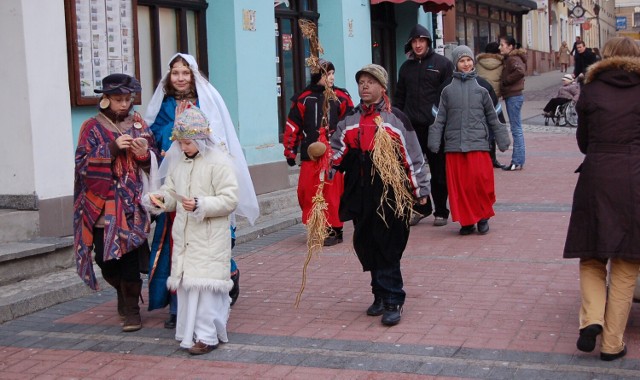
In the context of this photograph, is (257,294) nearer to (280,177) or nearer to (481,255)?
(481,255)

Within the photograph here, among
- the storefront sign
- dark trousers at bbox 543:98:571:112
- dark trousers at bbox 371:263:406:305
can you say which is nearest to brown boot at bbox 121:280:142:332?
dark trousers at bbox 371:263:406:305

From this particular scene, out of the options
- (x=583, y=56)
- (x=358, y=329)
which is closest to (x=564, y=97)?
(x=583, y=56)

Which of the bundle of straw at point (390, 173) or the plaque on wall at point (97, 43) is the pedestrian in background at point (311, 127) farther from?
the bundle of straw at point (390, 173)

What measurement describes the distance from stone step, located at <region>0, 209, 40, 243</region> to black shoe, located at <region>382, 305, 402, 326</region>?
3410 mm

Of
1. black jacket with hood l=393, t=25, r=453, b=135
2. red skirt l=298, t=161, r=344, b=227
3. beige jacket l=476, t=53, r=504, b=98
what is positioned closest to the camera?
red skirt l=298, t=161, r=344, b=227

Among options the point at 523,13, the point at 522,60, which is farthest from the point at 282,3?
the point at 523,13

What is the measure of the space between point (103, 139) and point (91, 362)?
1.46 metres

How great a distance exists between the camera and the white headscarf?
6.84m

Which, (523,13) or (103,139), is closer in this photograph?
(103,139)

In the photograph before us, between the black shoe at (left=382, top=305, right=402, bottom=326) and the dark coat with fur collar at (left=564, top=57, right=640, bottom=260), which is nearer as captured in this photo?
the dark coat with fur collar at (left=564, top=57, right=640, bottom=260)

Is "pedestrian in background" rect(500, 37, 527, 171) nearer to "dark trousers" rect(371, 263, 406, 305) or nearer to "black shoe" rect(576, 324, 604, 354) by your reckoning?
"dark trousers" rect(371, 263, 406, 305)

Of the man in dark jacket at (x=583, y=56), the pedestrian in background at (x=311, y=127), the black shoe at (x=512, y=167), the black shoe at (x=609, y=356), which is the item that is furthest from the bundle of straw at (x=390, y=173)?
the man in dark jacket at (x=583, y=56)

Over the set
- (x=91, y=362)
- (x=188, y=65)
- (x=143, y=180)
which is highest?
(x=188, y=65)

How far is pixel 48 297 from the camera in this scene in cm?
767
